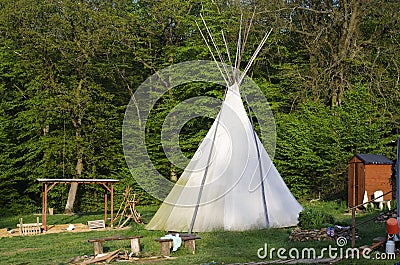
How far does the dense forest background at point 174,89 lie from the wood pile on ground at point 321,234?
384 inches

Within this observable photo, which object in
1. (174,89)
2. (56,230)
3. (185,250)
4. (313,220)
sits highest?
(174,89)

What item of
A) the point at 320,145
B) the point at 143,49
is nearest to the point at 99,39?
the point at 143,49

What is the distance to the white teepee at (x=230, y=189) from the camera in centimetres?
1362

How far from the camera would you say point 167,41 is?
25391 millimetres

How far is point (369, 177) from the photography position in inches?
690

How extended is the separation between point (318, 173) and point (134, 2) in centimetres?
1076

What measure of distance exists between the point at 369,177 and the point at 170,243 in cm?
852

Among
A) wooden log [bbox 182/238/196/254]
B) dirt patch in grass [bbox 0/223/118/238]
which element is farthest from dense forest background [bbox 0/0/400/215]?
wooden log [bbox 182/238/196/254]

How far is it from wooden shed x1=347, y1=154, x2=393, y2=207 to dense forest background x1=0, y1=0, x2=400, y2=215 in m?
3.13

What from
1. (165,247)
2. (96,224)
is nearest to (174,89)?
(96,224)

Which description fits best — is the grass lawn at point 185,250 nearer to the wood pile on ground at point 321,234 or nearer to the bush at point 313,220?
the wood pile on ground at point 321,234

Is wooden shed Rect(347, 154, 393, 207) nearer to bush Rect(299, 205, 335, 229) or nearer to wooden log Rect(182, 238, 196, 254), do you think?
bush Rect(299, 205, 335, 229)

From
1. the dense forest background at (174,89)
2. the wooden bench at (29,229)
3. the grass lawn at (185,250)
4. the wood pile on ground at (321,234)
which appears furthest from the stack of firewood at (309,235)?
the dense forest background at (174,89)

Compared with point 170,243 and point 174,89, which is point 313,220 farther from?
point 174,89
